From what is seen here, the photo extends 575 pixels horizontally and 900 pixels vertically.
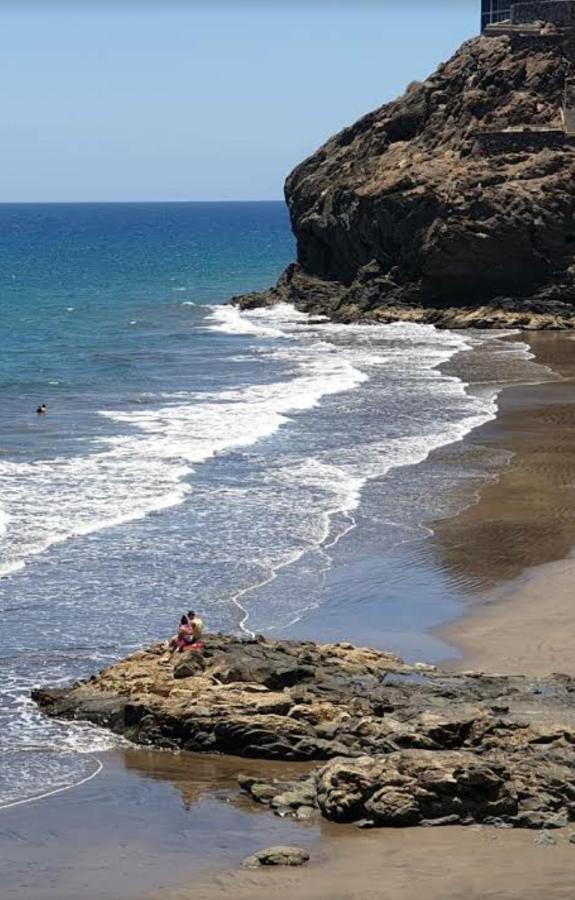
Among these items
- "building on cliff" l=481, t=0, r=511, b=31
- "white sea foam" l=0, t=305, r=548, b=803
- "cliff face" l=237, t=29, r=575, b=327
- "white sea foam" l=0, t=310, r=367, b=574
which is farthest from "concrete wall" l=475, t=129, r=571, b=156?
"white sea foam" l=0, t=310, r=367, b=574

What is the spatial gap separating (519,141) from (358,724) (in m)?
54.8

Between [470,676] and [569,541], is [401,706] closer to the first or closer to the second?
[470,676]

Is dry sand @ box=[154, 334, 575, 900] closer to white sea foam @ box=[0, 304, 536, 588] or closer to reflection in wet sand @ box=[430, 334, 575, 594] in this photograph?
reflection in wet sand @ box=[430, 334, 575, 594]

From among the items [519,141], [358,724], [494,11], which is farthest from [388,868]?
[494,11]

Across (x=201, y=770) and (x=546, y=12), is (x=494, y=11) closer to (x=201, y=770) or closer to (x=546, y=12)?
(x=546, y=12)

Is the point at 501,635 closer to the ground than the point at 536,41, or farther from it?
closer to the ground

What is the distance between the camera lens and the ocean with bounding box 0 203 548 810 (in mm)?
22516

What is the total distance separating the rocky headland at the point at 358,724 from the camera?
15.6 metres

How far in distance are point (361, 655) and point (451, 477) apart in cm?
1444

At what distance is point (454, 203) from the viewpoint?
65.4 meters

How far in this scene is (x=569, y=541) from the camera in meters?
28.3

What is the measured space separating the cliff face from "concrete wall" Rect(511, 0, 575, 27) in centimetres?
101

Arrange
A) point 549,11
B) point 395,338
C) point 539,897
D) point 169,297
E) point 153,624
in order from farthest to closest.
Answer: point 169,297 < point 549,11 < point 395,338 < point 153,624 < point 539,897

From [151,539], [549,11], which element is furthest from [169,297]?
[151,539]
